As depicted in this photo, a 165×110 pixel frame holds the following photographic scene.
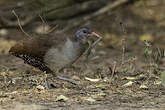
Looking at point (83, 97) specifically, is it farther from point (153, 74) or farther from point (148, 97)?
point (153, 74)

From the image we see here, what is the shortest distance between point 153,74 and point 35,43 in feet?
6.53

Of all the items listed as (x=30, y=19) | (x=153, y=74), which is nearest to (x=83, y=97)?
(x=153, y=74)

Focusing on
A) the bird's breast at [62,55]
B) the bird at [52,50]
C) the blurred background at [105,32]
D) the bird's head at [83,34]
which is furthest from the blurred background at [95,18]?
the bird's breast at [62,55]

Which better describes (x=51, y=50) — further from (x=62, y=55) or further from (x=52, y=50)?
(x=62, y=55)

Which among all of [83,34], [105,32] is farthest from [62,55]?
[105,32]

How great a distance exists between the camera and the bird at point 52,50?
19.1 ft

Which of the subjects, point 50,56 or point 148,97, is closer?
point 148,97

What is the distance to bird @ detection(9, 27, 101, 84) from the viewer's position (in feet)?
19.1

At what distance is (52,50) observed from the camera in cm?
582

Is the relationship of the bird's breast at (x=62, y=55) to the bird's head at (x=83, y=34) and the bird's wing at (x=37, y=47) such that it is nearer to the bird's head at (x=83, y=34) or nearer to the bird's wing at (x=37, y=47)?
the bird's wing at (x=37, y=47)

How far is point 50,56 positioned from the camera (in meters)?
5.84

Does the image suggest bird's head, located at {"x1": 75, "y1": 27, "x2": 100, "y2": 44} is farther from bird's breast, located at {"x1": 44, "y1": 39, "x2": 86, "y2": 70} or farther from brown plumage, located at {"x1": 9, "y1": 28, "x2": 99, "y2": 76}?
bird's breast, located at {"x1": 44, "y1": 39, "x2": 86, "y2": 70}

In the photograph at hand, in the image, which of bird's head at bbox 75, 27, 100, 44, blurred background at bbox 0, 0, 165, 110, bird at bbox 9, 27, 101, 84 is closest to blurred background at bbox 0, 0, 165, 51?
blurred background at bbox 0, 0, 165, 110

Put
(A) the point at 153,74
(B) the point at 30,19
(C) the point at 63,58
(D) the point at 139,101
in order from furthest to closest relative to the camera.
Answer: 1. (B) the point at 30,19
2. (A) the point at 153,74
3. (C) the point at 63,58
4. (D) the point at 139,101
